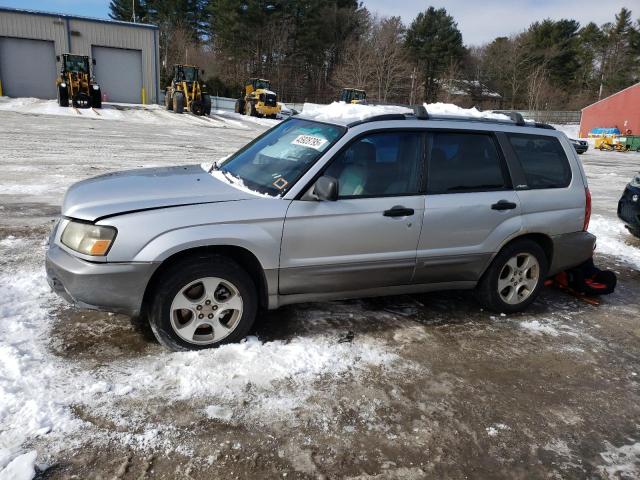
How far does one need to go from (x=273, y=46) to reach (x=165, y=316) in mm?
57578

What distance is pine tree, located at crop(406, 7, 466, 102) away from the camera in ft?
199

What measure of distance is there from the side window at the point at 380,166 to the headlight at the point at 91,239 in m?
1.55

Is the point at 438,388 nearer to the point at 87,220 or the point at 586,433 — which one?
the point at 586,433

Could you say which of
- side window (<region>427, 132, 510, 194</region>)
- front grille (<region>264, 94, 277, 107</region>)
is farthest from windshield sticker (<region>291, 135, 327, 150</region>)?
front grille (<region>264, 94, 277, 107</region>)

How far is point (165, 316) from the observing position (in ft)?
11.0

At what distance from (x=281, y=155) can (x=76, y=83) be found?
2913cm

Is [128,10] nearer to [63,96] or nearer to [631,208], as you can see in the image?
[63,96]

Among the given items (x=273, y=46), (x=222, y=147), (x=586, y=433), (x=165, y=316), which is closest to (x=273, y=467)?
(x=165, y=316)

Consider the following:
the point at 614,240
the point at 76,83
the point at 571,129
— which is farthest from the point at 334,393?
the point at 571,129

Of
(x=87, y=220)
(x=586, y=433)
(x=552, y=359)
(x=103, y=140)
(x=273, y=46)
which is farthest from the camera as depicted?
(x=273, y=46)

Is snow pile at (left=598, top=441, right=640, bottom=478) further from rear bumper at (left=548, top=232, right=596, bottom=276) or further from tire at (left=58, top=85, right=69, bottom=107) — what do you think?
tire at (left=58, top=85, right=69, bottom=107)

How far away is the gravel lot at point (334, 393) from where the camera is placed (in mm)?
2617

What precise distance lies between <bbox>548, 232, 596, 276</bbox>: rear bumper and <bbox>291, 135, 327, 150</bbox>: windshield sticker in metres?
2.36

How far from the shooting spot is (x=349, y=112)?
4.11 meters
